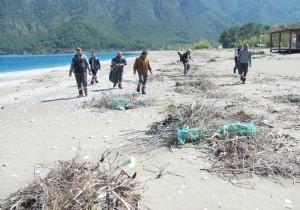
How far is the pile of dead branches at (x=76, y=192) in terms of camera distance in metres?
3.51

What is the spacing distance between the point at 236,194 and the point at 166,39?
18881 cm

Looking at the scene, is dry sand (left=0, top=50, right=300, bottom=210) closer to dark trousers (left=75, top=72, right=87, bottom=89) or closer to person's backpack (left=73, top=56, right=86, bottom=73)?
dark trousers (left=75, top=72, right=87, bottom=89)

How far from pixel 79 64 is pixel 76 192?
8.69 m

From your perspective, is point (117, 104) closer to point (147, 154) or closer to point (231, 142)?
point (147, 154)

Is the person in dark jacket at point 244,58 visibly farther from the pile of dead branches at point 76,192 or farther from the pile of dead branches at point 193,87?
the pile of dead branches at point 76,192

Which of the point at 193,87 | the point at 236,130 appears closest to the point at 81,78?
the point at 193,87

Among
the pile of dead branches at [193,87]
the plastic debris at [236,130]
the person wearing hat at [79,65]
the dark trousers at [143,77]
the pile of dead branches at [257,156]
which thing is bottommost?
the pile of dead branches at [193,87]

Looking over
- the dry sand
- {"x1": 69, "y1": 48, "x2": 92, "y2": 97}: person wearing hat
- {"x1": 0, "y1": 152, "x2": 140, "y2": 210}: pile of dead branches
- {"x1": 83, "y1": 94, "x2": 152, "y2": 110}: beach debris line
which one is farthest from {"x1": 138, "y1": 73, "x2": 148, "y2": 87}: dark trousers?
{"x1": 0, "y1": 152, "x2": 140, "y2": 210}: pile of dead branches

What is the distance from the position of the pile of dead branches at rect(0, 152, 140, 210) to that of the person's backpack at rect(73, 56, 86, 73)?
26.6 ft

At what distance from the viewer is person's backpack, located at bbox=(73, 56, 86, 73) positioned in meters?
11.7

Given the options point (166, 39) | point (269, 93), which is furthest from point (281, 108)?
point (166, 39)

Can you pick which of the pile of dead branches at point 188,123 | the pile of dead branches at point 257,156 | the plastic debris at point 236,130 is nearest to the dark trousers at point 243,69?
the pile of dead branches at point 188,123

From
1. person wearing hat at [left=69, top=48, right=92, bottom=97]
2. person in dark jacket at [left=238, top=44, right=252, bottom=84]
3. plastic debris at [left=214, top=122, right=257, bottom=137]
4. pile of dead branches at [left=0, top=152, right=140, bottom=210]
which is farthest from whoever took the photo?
person in dark jacket at [left=238, top=44, right=252, bottom=84]

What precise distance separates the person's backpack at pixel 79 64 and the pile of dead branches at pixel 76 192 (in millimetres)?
8110
